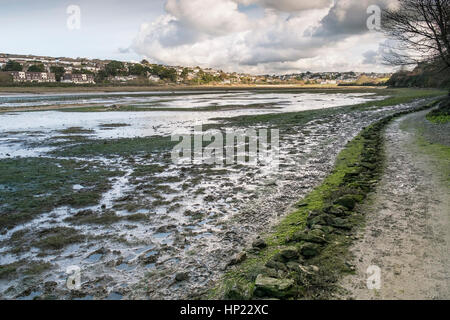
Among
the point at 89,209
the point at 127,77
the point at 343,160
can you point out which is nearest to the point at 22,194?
the point at 89,209

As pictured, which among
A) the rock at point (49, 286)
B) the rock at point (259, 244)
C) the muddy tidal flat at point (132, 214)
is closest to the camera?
the rock at point (49, 286)

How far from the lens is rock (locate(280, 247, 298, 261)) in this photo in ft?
17.9

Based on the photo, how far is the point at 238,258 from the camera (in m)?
5.65

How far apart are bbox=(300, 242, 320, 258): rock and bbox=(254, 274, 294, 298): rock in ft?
3.38

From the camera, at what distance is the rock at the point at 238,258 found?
5.61 m

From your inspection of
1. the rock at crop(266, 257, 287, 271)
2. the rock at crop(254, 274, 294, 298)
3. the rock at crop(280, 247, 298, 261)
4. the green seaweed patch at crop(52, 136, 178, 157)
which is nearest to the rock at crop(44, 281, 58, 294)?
the rock at crop(254, 274, 294, 298)

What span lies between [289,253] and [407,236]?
8.04 feet

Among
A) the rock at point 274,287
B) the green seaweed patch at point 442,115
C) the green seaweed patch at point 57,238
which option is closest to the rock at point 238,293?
the rock at point 274,287

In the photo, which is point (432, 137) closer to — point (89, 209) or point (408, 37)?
point (408, 37)

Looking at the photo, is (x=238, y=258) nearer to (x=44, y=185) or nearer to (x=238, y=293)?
(x=238, y=293)

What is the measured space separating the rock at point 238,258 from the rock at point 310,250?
1.09m

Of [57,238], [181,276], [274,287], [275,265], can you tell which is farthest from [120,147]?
[274,287]

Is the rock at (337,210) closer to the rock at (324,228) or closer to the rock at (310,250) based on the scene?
the rock at (324,228)

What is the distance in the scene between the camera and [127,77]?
14725 cm
